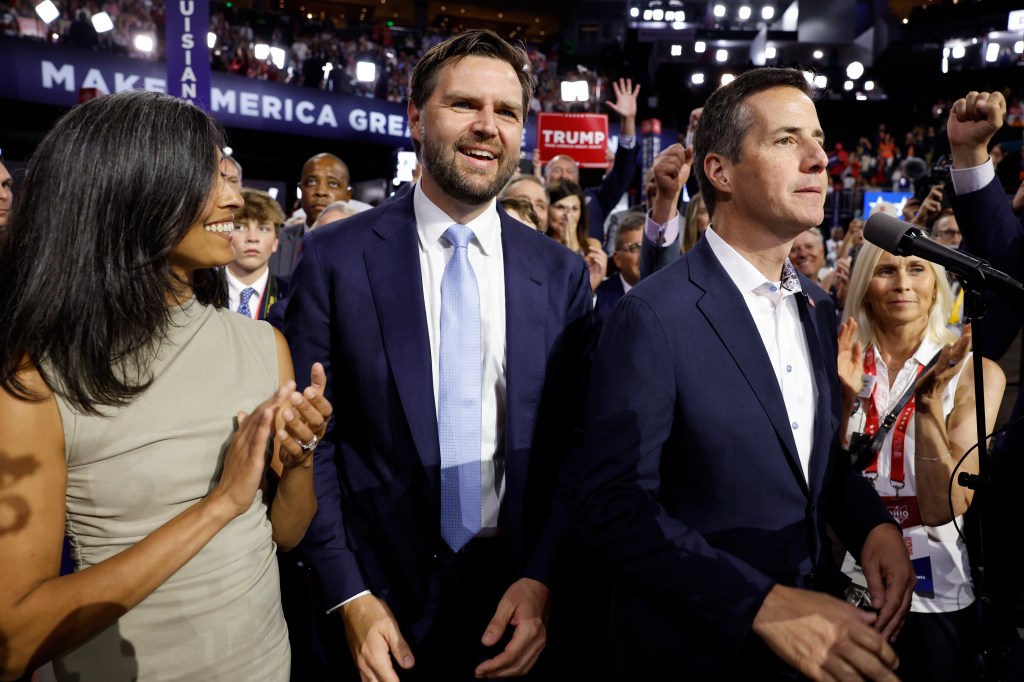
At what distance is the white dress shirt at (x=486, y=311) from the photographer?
1.81 metres

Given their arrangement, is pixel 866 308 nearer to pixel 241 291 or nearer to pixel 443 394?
pixel 443 394

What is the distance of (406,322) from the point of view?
5.79 ft

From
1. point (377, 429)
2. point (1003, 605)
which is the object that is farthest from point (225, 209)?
point (1003, 605)

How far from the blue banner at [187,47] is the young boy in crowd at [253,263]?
315 cm

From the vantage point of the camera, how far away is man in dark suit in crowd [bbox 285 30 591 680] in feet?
5.70

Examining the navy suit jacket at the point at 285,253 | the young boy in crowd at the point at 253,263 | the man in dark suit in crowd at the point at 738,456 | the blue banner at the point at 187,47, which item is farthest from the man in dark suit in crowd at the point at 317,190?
the man in dark suit in crowd at the point at 738,456

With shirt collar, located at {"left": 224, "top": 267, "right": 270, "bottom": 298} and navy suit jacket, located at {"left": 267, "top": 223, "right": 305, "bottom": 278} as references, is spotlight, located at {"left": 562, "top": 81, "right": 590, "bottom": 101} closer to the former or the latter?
navy suit jacket, located at {"left": 267, "top": 223, "right": 305, "bottom": 278}

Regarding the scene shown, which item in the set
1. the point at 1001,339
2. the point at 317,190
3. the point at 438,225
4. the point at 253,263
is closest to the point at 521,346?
the point at 438,225

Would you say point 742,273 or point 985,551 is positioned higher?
point 742,273

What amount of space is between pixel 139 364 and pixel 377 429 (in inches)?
20.5

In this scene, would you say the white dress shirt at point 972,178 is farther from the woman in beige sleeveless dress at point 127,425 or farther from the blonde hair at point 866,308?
the woman in beige sleeveless dress at point 127,425

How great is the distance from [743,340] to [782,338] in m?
0.15

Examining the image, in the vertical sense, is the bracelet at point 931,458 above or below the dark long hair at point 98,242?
below

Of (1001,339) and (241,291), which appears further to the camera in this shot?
(241,291)
